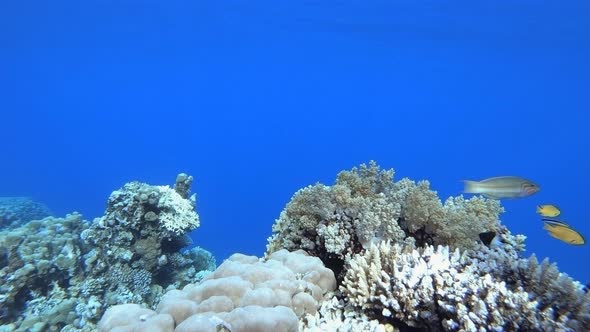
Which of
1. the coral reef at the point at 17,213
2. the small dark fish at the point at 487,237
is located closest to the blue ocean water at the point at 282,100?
the coral reef at the point at 17,213

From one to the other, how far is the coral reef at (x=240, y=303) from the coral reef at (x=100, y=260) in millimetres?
5599

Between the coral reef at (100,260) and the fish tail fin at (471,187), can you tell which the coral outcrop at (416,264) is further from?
the coral reef at (100,260)

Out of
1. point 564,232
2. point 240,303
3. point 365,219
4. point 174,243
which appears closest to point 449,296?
point 365,219

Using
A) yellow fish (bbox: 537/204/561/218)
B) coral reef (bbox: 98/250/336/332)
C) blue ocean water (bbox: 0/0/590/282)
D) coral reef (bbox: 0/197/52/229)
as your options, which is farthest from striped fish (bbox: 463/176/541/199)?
blue ocean water (bbox: 0/0/590/282)

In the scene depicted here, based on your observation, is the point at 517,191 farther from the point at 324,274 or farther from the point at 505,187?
the point at 324,274

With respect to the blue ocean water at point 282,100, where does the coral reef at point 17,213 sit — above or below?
below

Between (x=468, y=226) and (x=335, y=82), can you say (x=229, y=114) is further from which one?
(x=468, y=226)

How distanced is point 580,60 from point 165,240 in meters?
61.1

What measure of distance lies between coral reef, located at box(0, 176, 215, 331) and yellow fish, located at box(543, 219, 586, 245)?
24.8 feet

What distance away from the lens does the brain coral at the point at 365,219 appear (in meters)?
4.97

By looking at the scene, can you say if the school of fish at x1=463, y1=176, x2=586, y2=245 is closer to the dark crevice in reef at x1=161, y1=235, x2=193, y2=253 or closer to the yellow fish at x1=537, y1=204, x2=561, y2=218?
the yellow fish at x1=537, y1=204, x2=561, y2=218

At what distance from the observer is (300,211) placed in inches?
216

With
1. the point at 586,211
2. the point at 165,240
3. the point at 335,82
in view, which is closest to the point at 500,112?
the point at 586,211

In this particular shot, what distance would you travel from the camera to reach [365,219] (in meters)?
4.90
